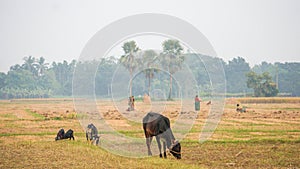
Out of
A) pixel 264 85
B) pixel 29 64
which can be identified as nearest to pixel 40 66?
pixel 29 64

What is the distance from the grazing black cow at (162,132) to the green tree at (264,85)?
62.5 metres

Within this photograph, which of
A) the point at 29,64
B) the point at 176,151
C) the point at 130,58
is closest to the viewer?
the point at 176,151

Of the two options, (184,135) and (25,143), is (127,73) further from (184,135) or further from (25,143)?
(25,143)

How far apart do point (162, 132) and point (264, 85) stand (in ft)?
207

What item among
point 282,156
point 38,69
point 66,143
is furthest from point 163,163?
point 38,69

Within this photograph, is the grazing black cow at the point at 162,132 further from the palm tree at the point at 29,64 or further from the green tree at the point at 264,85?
the palm tree at the point at 29,64

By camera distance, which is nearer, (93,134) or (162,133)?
(162,133)

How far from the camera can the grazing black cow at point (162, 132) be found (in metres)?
12.6

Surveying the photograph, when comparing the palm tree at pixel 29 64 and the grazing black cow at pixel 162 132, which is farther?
the palm tree at pixel 29 64

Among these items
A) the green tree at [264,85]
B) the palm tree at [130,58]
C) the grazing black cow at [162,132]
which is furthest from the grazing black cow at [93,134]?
the green tree at [264,85]

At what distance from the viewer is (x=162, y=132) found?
13.0 m

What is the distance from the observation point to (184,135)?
64.6 ft

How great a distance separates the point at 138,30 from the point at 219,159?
652 centimetres

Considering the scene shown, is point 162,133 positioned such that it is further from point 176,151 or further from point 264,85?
point 264,85
